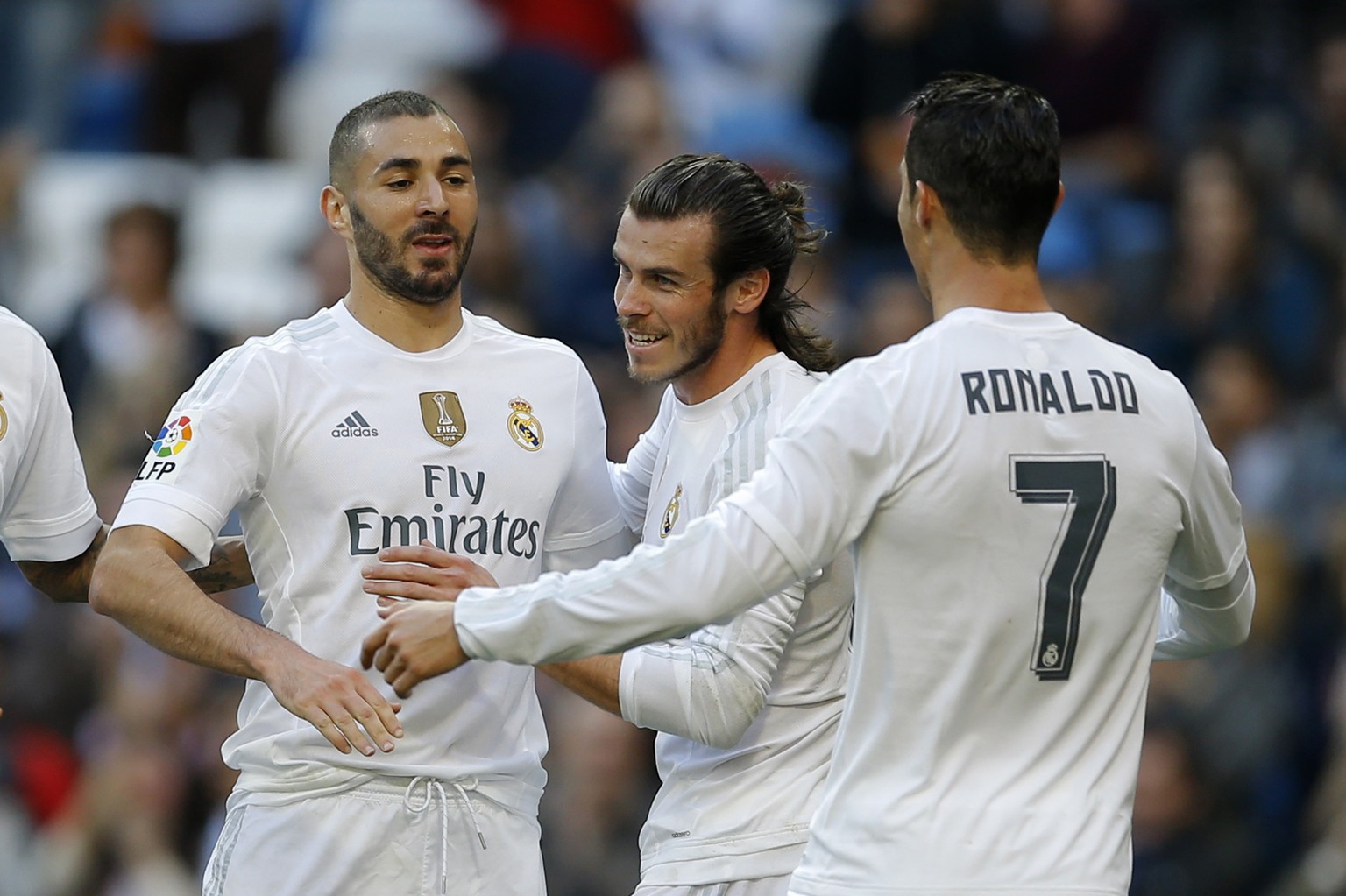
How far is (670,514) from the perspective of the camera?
495 cm

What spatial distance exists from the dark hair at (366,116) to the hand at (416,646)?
1.43m

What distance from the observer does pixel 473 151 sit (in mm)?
11227

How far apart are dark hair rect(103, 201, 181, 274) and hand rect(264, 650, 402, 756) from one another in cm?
695

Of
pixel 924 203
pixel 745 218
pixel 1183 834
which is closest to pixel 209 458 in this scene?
pixel 745 218

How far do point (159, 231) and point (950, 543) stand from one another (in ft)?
26.1

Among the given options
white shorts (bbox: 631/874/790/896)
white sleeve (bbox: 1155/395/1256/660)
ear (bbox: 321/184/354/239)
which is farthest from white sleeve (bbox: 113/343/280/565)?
white sleeve (bbox: 1155/395/1256/660)

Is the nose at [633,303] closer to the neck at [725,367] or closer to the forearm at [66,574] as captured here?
the neck at [725,367]

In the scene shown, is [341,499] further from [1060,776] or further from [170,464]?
[1060,776]

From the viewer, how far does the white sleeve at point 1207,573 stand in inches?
166

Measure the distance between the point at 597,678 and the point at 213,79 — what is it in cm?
873

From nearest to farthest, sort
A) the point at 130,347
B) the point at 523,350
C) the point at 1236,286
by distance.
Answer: the point at 523,350, the point at 1236,286, the point at 130,347

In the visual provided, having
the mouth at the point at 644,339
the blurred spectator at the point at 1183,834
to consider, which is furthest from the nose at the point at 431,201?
the blurred spectator at the point at 1183,834

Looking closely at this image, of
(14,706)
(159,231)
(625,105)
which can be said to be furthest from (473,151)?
(14,706)

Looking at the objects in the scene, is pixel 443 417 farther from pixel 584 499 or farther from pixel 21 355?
pixel 21 355
